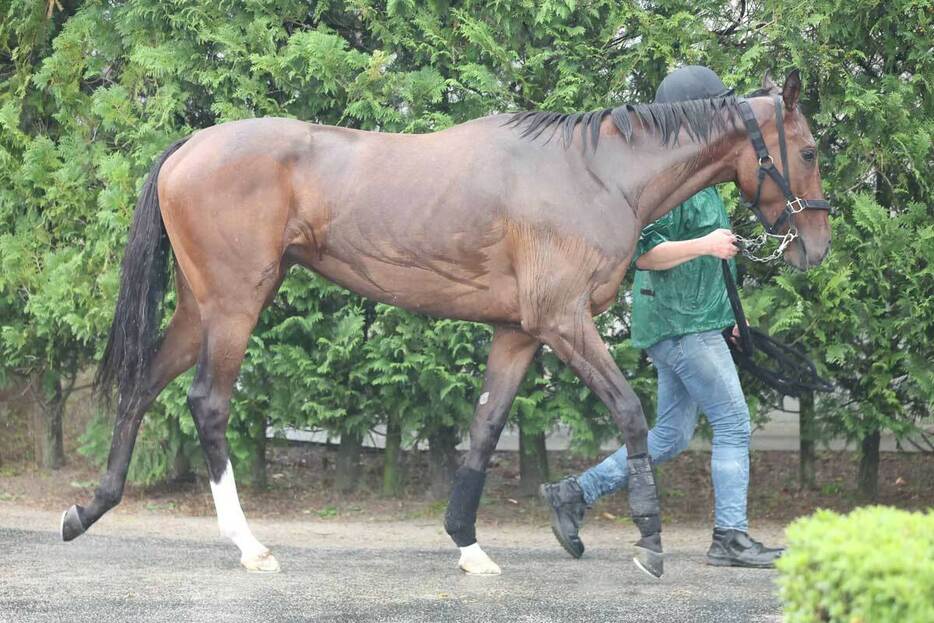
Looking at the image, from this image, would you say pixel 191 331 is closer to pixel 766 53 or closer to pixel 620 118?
pixel 620 118

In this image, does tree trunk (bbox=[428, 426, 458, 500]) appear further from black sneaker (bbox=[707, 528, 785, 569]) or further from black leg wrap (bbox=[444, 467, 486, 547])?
black sneaker (bbox=[707, 528, 785, 569])

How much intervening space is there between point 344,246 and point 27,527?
2.80 meters

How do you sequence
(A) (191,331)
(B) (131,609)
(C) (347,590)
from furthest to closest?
(A) (191,331), (C) (347,590), (B) (131,609)

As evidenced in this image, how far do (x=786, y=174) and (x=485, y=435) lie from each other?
1.75 meters

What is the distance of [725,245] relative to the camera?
4.77m

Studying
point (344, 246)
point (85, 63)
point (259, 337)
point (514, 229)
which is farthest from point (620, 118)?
point (85, 63)

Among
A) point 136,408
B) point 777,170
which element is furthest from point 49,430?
point 777,170

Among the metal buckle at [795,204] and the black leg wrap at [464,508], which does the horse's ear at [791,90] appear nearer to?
the metal buckle at [795,204]

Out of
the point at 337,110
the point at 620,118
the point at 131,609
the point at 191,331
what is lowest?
the point at 131,609

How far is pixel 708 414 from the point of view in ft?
16.8

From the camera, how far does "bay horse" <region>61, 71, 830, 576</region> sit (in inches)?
188

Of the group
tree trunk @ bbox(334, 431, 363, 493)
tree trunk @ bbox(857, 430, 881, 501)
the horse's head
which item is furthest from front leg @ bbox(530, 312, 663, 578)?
tree trunk @ bbox(334, 431, 363, 493)

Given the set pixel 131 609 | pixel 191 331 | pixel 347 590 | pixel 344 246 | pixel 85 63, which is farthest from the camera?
pixel 85 63

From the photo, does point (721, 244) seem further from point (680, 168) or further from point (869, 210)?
point (869, 210)
